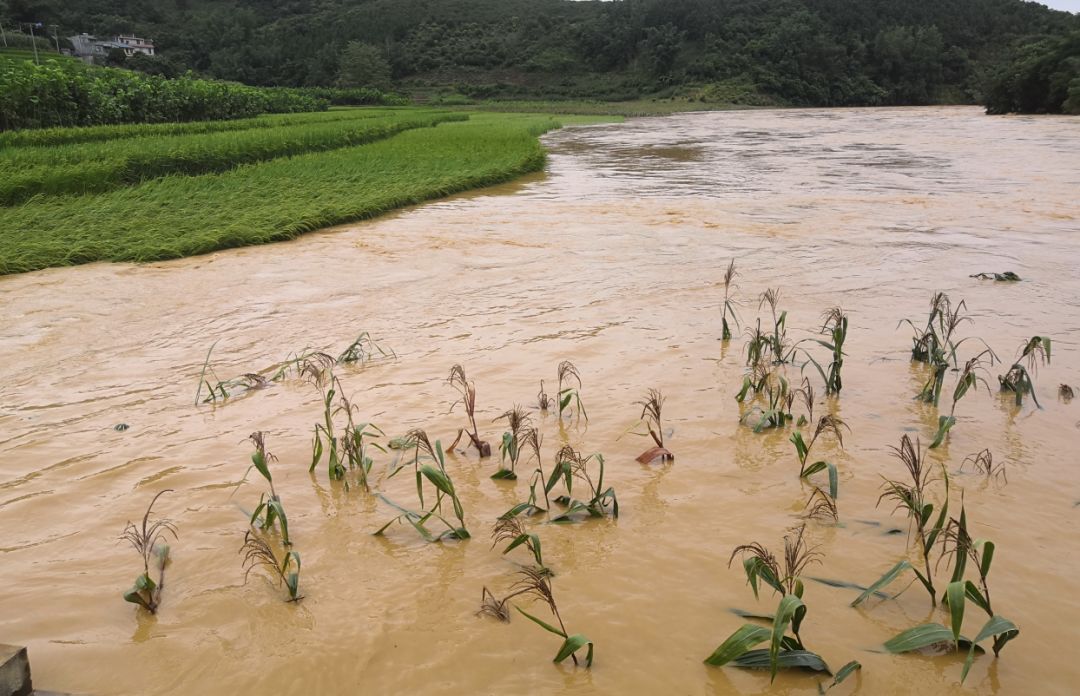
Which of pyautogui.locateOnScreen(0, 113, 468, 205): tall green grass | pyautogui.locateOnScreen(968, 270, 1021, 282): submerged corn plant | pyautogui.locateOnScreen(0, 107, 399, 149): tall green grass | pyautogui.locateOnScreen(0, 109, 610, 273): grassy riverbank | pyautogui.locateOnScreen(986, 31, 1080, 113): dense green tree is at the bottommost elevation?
pyautogui.locateOnScreen(968, 270, 1021, 282): submerged corn plant

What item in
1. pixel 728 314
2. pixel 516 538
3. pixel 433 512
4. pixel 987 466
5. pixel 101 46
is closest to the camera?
pixel 516 538

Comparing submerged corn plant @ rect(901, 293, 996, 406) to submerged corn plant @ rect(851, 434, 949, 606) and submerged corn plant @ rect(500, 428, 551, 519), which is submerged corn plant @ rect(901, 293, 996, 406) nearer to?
submerged corn plant @ rect(851, 434, 949, 606)

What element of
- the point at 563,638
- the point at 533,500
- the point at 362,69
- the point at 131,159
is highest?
the point at 362,69

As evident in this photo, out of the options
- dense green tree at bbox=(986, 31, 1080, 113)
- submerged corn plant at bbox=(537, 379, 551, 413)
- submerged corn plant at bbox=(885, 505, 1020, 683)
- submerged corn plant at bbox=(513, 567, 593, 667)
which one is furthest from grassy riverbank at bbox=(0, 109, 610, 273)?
dense green tree at bbox=(986, 31, 1080, 113)

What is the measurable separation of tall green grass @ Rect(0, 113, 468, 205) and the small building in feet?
166

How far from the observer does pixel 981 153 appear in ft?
56.1

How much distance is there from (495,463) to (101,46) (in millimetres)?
75090

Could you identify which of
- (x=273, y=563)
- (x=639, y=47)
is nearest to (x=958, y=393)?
(x=273, y=563)

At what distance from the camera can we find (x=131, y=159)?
37.8 feet

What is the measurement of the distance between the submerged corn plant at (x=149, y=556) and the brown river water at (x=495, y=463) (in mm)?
48

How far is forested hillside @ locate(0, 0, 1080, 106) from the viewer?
218 feet

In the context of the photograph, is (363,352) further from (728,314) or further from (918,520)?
(918,520)

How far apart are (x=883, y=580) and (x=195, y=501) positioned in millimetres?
2339

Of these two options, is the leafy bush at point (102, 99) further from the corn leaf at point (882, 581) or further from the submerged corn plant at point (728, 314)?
the corn leaf at point (882, 581)
